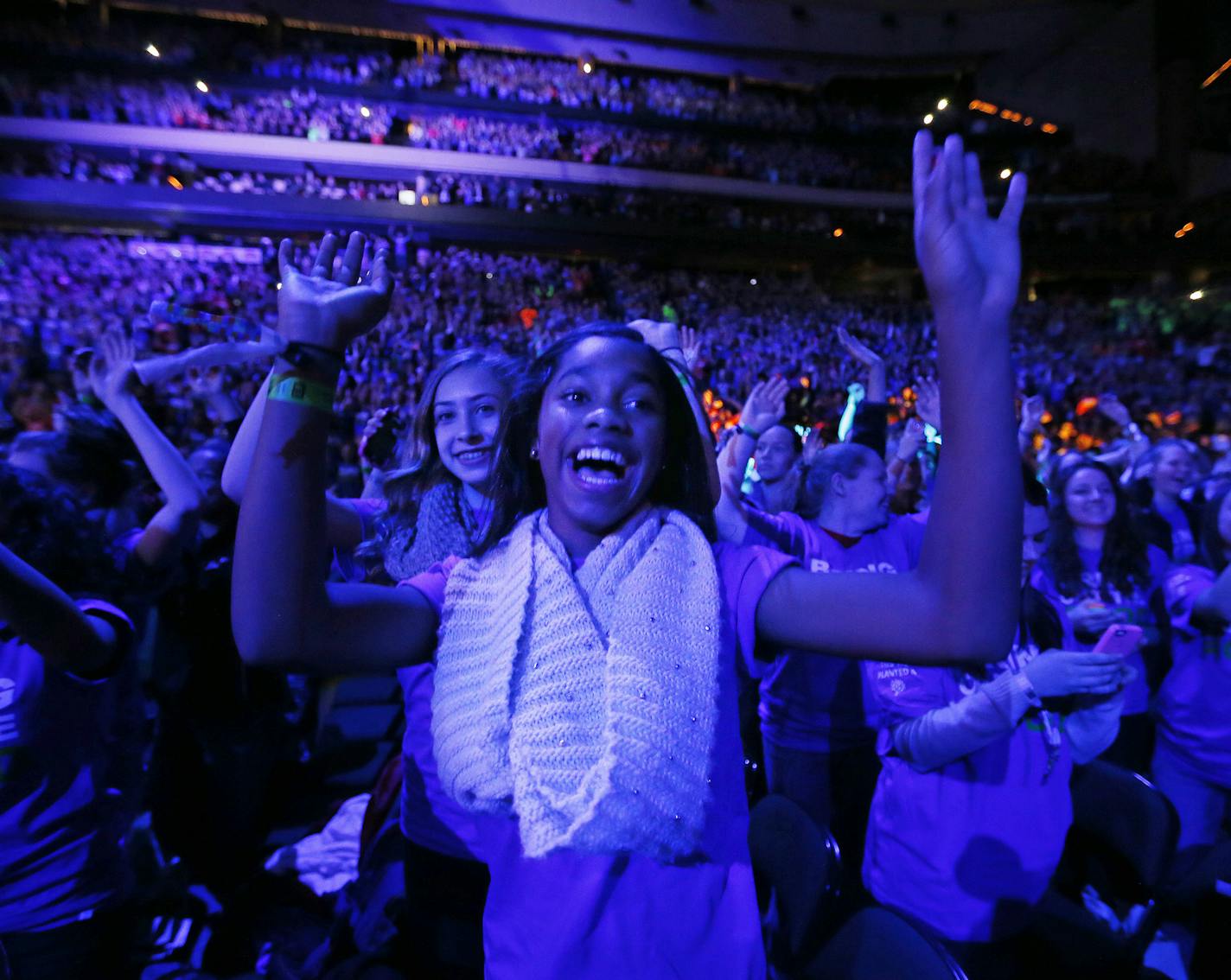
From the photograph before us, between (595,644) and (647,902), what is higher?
(595,644)

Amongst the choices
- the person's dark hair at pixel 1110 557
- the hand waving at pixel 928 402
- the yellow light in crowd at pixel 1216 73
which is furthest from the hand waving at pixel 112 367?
the yellow light in crowd at pixel 1216 73

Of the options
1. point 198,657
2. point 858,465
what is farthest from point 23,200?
point 858,465

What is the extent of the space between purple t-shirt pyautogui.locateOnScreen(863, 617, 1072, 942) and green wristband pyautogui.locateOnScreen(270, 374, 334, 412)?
4.79 feet

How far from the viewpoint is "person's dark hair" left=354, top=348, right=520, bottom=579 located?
6.72 feet

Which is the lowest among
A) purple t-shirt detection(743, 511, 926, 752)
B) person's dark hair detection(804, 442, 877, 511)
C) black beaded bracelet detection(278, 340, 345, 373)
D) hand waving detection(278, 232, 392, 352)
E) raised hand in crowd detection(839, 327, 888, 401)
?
purple t-shirt detection(743, 511, 926, 752)

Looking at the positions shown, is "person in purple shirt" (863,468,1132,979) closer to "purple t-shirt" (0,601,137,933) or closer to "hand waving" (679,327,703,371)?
"hand waving" (679,327,703,371)

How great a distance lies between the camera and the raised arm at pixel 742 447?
8.32ft

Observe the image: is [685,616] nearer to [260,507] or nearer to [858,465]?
[260,507]

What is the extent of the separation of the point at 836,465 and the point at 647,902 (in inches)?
88.2

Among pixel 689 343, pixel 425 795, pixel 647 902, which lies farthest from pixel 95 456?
pixel 647 902

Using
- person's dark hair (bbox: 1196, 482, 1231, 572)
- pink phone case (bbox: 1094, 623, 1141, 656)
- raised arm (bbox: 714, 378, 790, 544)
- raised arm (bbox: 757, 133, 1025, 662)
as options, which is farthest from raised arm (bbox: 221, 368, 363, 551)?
person's dark hair (bbox: 1196, 482, 1231, 572)

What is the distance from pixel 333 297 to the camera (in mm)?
919

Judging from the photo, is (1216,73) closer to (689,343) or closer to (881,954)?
(689,343)

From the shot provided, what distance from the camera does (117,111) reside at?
15031 mm
